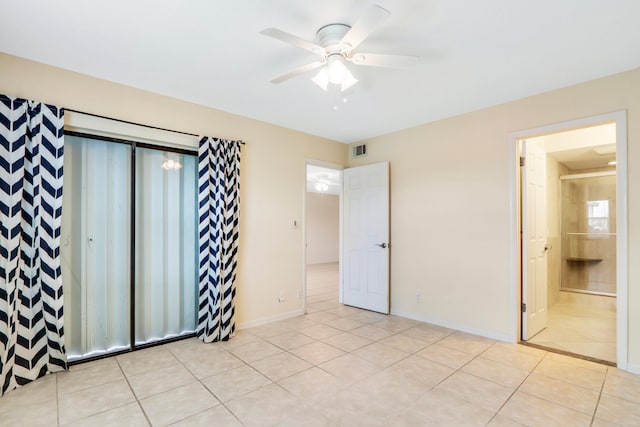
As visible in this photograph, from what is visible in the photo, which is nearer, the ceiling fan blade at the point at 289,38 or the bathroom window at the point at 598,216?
the ceiling fan blade at the point at 289,38

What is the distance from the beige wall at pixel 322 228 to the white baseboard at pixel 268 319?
18.6 feet

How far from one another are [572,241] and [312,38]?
6.18 metres

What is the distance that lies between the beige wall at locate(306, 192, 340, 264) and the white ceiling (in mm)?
7156

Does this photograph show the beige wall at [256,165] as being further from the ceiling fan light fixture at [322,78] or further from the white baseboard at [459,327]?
the ceiling fan light fixture at [322,78]

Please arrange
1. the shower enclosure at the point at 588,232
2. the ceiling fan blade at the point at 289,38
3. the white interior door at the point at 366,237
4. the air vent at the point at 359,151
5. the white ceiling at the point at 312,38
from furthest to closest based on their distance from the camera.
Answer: the shower enclosure at the point at 588,232 < the air vent at the point at 359,151 < the white interior door at the point at 366,237 < the white ceiling at the point at 312,38 < the ceiling fan blade at the point at 289,38

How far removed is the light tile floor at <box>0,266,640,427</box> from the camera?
6.82ft

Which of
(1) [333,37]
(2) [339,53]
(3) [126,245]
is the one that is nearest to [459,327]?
(2) [339,53]

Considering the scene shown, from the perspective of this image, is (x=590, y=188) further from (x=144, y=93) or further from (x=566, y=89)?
(x=144, y=93)

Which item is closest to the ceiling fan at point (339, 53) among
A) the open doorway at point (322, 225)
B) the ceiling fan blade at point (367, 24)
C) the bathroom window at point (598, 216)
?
the ceiling fan blade at point (367, 24)

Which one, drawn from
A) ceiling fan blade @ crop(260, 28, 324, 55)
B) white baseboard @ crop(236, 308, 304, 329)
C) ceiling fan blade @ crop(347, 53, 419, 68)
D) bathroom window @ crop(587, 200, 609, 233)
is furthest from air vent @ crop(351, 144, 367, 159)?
bathroom window @ crop(587, 200, 609, 233)

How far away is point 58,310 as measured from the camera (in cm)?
263

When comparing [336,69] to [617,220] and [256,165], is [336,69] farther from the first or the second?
[617,220]

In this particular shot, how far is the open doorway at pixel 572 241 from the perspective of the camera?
11.5ft

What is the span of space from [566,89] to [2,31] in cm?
471
